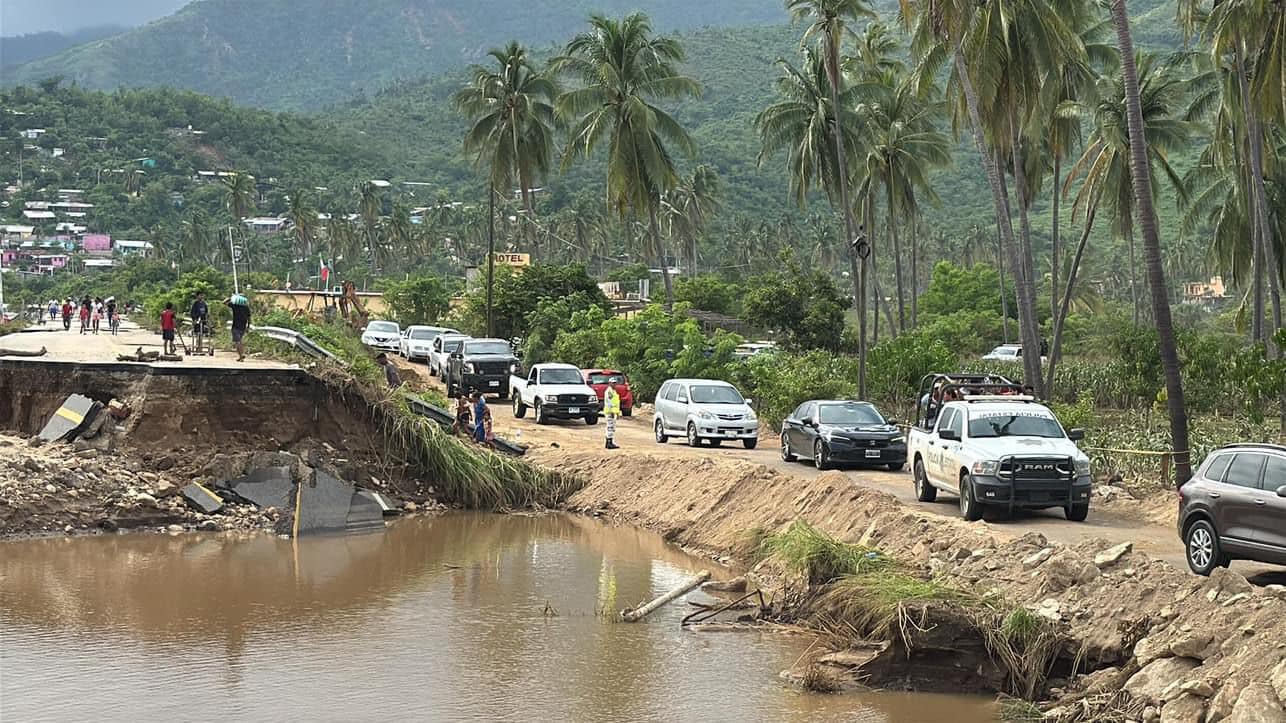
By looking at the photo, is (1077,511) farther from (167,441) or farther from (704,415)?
(167,441)

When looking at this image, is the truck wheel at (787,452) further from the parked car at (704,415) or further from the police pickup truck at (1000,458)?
the police pickup truck at (1000,458)

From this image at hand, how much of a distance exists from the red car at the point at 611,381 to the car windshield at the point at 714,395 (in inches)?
299

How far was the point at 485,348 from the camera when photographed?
48.1 m

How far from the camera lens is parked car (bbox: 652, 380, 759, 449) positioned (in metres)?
35.2

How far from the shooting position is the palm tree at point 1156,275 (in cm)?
2394

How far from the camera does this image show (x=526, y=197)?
239 ft

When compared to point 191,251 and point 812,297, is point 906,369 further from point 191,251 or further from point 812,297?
point 191,251

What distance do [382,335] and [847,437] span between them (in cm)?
3707

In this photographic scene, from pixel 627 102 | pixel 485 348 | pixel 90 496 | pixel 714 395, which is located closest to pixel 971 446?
pixel 714 395

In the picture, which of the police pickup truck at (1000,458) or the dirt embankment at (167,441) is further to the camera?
the dirt embankment at (167,441)

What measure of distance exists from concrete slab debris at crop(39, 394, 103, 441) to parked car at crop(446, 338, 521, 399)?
17.0 m

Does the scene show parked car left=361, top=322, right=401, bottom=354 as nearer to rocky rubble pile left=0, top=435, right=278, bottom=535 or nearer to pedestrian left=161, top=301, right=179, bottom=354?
pedestrian left=161, top=301, right=179, bottom=354

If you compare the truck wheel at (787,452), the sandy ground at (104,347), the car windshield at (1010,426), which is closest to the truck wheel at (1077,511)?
the car windshield at (1010,426)

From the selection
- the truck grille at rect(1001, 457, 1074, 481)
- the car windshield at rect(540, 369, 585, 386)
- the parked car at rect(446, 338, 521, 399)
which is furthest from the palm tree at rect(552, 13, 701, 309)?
the truck grille at rect(1001, 457, 1074, 481)
